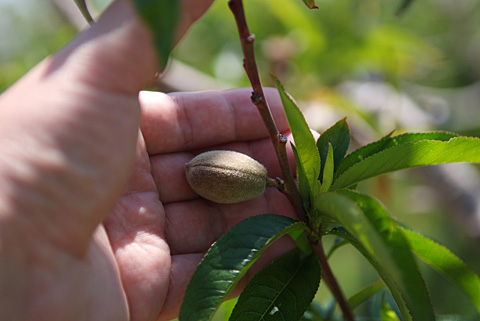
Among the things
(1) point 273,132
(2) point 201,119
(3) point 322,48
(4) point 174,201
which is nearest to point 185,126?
(2) point 201,119

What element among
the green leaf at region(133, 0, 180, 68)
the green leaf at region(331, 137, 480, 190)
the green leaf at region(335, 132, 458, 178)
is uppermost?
the green leaf at region(133, 0, 180, 68)

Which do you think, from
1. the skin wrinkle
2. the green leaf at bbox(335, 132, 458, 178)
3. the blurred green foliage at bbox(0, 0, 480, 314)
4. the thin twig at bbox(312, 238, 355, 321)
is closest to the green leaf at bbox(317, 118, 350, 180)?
the green leaf at bbox(335, 132, 458, 178)

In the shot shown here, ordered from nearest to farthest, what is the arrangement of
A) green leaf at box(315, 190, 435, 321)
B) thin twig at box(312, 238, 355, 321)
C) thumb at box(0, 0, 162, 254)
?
green leaf at box(315, 190, 435, 321) < thumb at box(0, 0, 162, 254) < thin twig at box(312, 238, 355, 321)

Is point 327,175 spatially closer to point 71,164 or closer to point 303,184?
point 303,184

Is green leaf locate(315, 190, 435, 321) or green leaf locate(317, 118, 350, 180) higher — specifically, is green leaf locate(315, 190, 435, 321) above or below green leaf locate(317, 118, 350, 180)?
above

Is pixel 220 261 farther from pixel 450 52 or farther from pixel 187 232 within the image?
pixel 450 52

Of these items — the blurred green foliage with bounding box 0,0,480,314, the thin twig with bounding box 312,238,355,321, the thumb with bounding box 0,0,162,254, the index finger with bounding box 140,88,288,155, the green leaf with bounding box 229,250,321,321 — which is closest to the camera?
the thumb with bounding box 0,0,162,254

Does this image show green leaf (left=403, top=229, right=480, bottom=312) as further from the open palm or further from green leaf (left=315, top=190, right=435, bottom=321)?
the open palm

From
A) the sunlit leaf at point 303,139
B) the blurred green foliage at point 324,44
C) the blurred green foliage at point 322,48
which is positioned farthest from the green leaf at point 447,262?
the blurred green foliage at point 324,44
